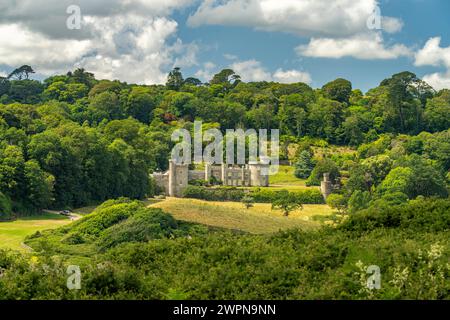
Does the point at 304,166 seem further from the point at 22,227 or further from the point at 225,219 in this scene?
the point at 225,219

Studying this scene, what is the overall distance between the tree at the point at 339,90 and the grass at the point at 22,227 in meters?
65.1

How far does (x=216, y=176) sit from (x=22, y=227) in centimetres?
3130

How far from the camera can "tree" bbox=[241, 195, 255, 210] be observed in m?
52.6

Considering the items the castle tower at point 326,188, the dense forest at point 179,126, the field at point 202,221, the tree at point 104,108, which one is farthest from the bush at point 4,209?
the tree at point 104,108

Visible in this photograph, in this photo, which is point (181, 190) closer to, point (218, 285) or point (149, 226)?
point (149, 226)

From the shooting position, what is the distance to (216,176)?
66812 mm

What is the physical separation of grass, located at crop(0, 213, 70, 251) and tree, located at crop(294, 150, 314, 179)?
32593 millimetres

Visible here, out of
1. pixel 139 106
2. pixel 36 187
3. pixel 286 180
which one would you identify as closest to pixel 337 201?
pixel 286 180

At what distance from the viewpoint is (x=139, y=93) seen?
316ft

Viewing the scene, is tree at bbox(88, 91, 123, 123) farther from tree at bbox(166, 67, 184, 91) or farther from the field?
the field

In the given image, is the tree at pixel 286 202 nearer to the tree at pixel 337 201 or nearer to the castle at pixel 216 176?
the tree at pixel 337 201

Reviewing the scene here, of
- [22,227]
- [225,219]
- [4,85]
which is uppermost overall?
[4,85]
